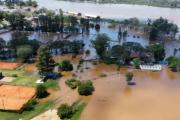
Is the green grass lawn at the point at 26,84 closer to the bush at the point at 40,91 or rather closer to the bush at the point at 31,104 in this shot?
the bush at the point at 31,104

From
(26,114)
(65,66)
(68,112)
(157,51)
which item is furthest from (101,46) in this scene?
(26,114)

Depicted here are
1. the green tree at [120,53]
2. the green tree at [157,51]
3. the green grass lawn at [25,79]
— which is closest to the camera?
the green grass lawn at [25,79]

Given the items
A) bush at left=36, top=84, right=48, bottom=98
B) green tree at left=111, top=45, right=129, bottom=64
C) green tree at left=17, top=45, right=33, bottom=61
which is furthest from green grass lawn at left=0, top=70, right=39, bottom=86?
green tree at left=111, top=45, right=129, bottom=64

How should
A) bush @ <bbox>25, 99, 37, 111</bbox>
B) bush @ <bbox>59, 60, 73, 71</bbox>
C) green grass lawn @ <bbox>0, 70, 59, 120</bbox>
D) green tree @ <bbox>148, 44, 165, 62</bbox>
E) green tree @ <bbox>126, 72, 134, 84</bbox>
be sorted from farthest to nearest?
1. green tree @ <bbox>148, 44, 165, 62</bbox>
2. bush @ <bbox>59, 60, 73, 71</bbox>
3. green tree @ <bbox>126, 72, 134, 84</bbox>
4. bush @ <bbox>25, 99, 37, 111</bbox>
5. green grass lawn @ <bbox>0, 70, 59, 120</bbox>

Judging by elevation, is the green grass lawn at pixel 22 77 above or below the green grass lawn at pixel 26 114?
above

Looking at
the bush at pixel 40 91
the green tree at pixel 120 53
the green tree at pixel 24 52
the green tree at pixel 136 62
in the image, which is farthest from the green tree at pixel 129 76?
the green tree at pixel 24 52

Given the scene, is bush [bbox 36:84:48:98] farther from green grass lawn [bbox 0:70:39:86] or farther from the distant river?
the distant river
